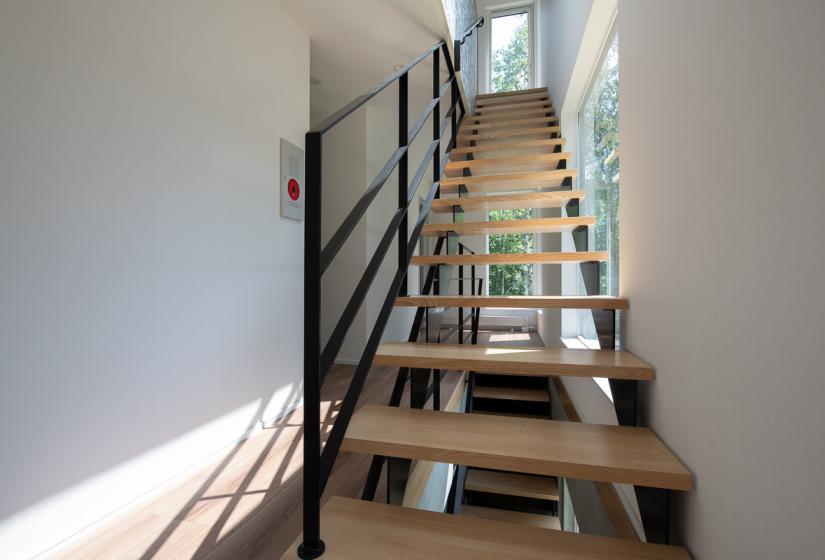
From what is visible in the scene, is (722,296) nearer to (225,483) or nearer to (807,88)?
(807,88)

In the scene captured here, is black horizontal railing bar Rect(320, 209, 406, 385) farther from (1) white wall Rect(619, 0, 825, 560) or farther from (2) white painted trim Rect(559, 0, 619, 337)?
(2) white painted trim Rect(559, 0, 619, 337)

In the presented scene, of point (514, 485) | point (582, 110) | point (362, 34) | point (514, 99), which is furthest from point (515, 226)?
point (514, 99)

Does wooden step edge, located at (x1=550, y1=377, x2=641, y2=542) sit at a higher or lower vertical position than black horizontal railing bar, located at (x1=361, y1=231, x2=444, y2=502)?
lower

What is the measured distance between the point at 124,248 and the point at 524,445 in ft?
5.35

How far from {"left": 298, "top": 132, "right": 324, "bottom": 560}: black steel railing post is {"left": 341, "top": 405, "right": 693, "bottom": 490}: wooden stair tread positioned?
26cm

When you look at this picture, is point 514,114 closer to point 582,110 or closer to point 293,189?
point 582,110

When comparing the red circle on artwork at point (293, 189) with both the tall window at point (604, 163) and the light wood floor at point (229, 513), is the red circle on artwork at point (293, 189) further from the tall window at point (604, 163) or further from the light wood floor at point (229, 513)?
the tall window at point (604, 163)

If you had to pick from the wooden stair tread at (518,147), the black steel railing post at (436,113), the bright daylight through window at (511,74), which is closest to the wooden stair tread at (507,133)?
the wooden stair tread at (518,147)

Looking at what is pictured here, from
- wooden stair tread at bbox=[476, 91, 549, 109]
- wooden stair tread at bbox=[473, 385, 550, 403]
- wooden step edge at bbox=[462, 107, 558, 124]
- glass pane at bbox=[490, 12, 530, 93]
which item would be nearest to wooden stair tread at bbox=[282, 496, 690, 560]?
wooden stair tread at bbox=[473, 385, 550, 403]

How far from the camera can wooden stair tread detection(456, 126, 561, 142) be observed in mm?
3688

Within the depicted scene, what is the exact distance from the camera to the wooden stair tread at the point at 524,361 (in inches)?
45.4

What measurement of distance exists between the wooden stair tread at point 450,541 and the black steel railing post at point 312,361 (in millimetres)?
56

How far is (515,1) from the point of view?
6.50 m

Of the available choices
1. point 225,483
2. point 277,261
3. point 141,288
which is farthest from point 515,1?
point 225,483
